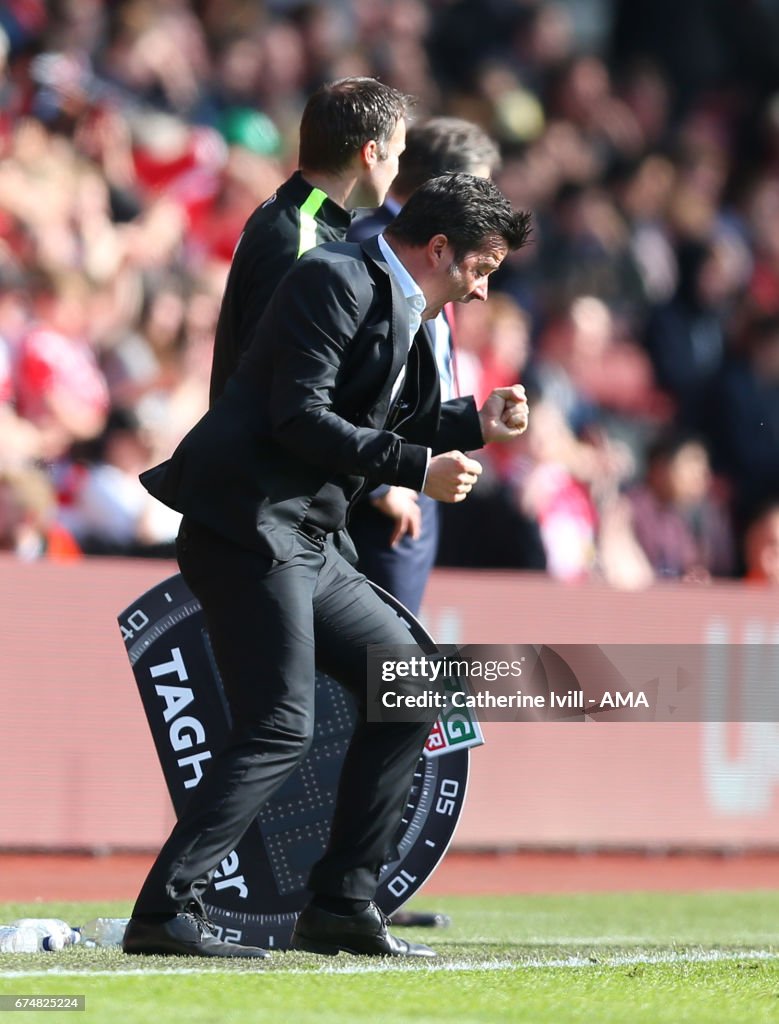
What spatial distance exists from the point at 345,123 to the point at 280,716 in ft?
5.42

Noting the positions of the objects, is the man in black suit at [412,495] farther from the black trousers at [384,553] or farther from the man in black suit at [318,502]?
the man in black suit at [318,502]

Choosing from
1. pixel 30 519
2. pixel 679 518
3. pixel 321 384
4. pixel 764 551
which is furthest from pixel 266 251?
pixel 679 518

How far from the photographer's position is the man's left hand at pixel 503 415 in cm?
481

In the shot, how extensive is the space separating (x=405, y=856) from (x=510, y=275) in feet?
26.2

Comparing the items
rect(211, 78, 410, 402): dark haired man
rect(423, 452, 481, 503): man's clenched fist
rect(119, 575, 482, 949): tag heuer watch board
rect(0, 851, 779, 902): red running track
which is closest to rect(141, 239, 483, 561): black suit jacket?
rect(423, 452, 481, 503): man's clenched fist

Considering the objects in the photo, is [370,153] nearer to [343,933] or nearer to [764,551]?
[343,933]

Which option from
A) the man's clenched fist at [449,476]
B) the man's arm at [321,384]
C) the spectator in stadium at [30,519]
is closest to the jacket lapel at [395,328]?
the man's arm at [321,384]

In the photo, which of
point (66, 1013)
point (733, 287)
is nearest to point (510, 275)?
point (733, 287)

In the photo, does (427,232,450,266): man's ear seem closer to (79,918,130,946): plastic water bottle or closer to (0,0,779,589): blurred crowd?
(79,918,130,946): plastic water bottle

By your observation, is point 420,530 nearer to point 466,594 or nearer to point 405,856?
point 405,856

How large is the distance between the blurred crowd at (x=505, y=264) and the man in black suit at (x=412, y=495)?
103 inches

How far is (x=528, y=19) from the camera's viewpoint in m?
15.4

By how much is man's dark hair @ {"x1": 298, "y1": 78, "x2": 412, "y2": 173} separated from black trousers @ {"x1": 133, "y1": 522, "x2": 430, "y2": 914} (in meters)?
1.09

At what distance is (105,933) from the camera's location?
5055mm
